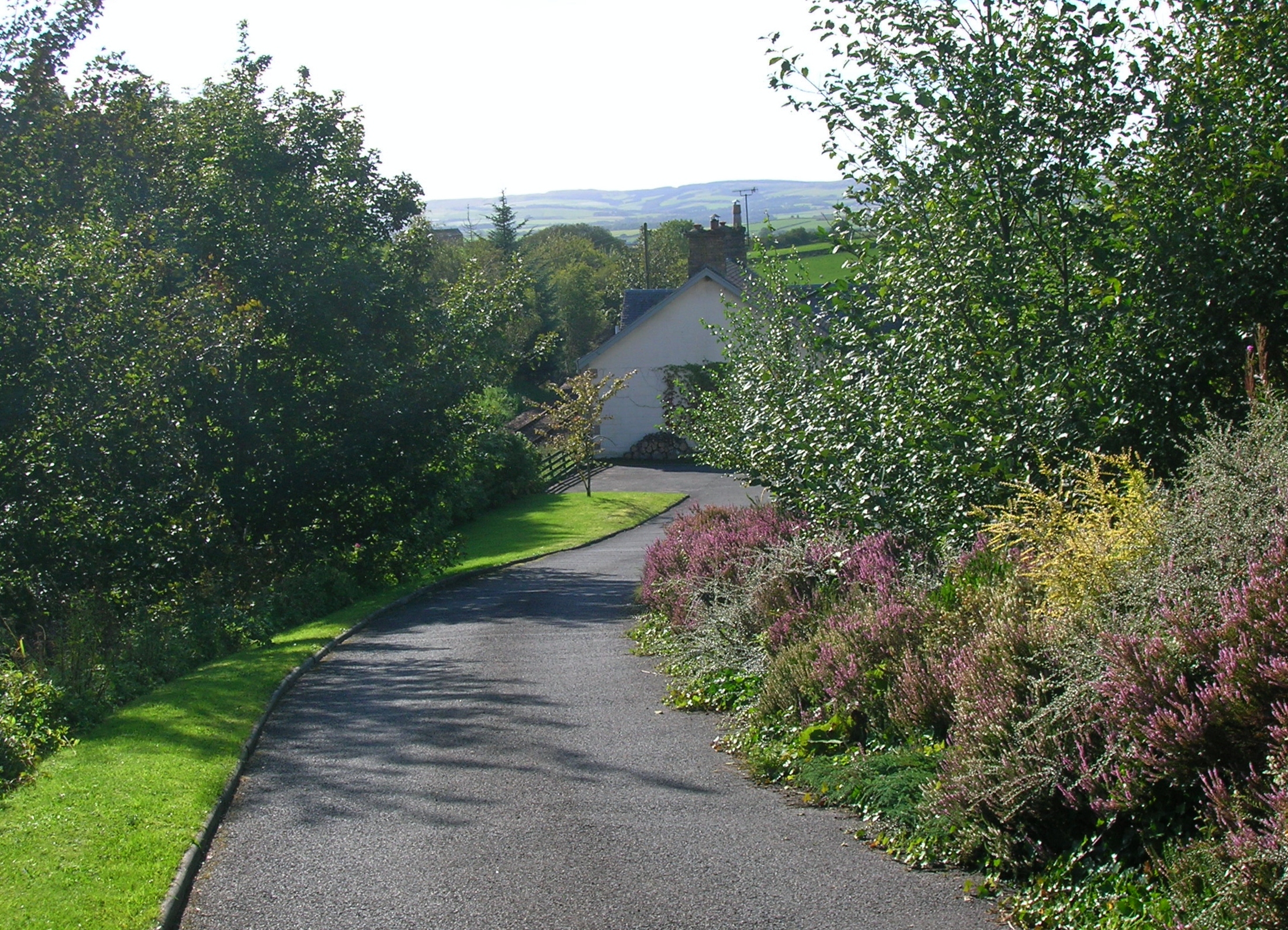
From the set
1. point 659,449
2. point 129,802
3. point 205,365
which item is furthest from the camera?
point 659,449

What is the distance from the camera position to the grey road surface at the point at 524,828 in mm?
5852

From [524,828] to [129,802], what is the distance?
8.68 ft

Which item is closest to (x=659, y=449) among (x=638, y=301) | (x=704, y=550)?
(x=638, y=301)

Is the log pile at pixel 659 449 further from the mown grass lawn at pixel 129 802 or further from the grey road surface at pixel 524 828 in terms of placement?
the grey road surface at pixel 524 828

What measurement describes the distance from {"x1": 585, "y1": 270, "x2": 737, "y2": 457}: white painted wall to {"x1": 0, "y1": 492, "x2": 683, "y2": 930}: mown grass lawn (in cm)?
3920

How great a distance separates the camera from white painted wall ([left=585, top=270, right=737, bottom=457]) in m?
52.2

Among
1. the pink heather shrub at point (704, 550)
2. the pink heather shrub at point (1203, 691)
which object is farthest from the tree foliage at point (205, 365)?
the pink heather shrub at point (1203, 691)

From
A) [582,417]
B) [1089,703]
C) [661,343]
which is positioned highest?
[661,343]

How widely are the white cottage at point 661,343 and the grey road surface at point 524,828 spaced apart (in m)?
40.6

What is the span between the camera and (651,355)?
53.5m

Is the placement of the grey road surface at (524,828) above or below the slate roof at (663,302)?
below

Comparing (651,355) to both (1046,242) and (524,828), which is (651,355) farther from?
(524,828)

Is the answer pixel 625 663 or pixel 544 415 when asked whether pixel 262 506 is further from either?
pixel 544 415

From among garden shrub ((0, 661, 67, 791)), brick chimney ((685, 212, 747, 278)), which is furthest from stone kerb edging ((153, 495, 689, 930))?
brick chimney ((685, 212, 747, 278))
